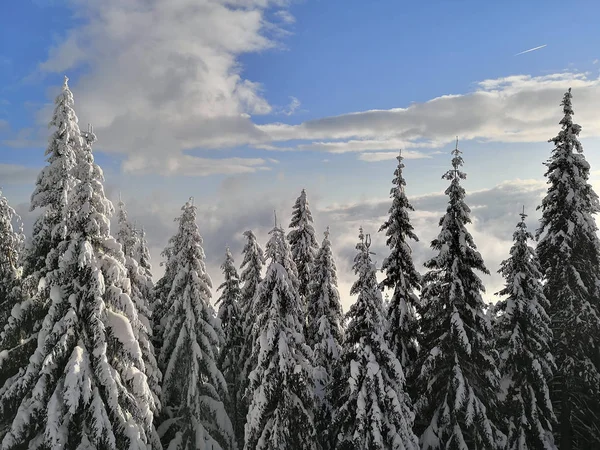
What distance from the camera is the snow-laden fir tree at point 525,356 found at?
81.8ft

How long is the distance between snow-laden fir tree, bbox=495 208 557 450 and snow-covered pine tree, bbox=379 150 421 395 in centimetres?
534

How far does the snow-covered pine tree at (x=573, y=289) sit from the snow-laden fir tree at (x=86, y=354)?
2229cm

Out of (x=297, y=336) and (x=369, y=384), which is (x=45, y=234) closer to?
(x=297, y=336)

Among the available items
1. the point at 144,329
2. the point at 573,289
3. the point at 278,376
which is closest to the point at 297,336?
the point at 278,376

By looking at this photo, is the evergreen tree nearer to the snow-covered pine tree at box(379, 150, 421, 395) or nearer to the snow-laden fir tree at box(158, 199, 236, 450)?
the snow-laden fir tree at box(158, 199, 236, 450)

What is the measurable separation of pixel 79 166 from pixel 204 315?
10.1 m

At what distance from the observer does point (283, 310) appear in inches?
801

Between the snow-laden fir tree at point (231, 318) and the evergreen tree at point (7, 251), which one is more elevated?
the evergreen tree at point (7, 251)

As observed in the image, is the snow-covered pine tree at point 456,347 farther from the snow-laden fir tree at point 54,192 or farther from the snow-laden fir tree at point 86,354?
the snow-laden fir tree at point 54,192

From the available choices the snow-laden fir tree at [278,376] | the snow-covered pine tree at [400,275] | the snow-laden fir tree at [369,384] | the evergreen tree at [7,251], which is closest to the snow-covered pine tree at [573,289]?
the snow-covered pine tree at [400,275]

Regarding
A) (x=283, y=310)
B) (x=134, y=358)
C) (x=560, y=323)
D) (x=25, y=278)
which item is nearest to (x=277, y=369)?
(x=283, y=310)

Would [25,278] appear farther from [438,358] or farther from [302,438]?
[438,358]

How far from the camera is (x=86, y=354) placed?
17.7m

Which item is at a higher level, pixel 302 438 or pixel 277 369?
pixel 277 369
